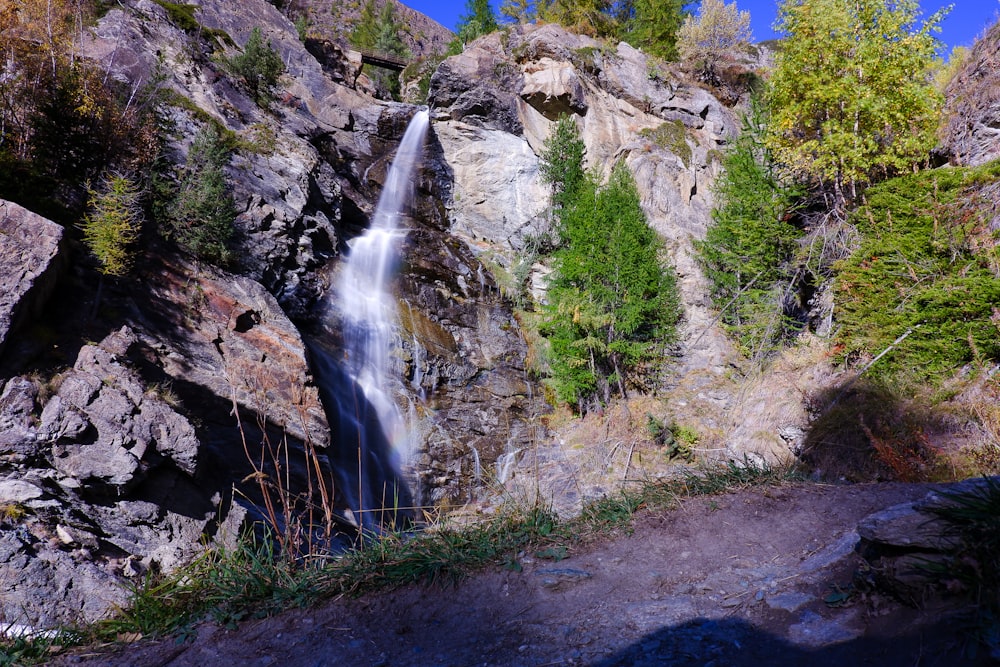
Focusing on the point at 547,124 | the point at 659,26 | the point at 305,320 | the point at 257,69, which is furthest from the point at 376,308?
the point at 659,26

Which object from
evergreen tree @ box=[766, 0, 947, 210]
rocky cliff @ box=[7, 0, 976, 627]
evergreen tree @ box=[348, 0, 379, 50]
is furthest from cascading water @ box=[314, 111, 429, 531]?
evergreen tree @ box=[348, 0, 379, 50]

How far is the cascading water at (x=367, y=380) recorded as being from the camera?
12.7 meters

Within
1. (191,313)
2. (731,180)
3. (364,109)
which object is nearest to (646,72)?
(731,180)

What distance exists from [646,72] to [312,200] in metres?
18.2

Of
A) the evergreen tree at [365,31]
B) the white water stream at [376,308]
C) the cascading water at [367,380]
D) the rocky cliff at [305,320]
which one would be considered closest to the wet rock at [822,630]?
the rocky cliff at [305,320]

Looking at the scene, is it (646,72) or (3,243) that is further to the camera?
(646,72)

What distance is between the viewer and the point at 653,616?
2898mm

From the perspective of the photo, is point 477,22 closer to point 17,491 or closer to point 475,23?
point 475,23

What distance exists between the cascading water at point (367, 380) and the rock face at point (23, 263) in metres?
5.24

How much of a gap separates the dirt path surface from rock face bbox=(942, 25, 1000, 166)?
10.7 metres

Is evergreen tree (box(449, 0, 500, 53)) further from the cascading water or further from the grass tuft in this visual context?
the grass tuft

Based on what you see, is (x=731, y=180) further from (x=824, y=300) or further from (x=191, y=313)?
(x=191, y=313)

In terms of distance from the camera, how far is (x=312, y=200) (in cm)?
1745

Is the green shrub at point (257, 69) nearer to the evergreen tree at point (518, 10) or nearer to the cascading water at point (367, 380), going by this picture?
the cascading water at point (367, 380)
